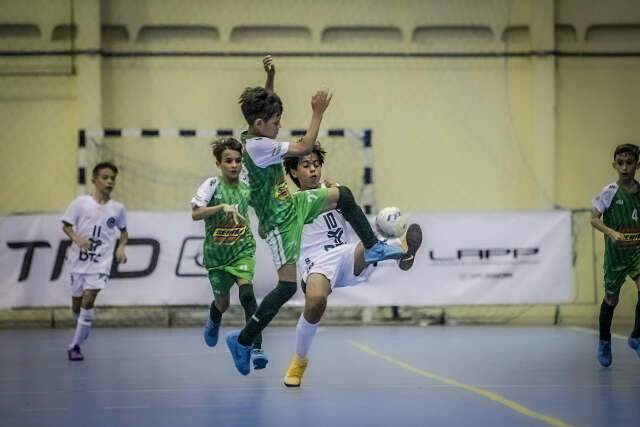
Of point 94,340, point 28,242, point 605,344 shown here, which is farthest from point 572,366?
point 28,242

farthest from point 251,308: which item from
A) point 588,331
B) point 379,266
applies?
point 588,331

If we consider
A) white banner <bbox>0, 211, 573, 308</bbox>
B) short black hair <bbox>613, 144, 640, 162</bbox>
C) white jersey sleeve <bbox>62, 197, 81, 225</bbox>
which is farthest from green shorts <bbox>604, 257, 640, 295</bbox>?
white banner <bbox>0, 211, 573, 308</bbox>

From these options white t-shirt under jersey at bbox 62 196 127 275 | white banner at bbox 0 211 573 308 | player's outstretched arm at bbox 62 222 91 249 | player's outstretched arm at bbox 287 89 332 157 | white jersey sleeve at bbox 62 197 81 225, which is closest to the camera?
player's outstretched arm at bbox 287 89 332 157

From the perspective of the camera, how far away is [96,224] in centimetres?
1126

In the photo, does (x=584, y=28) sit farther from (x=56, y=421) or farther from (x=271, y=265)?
(x=56, y=421)

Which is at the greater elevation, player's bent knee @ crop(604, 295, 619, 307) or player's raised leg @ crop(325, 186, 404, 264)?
player's raised leg @ crop(325, 186, 404, 264)

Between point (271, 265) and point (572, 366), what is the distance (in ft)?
20.3

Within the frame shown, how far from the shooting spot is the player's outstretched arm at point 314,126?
7.11 metres

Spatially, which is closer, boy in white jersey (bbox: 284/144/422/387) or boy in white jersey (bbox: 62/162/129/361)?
boy in white jersey (bbox: 284/144/422/387)

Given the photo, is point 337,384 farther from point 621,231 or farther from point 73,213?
point 73,213

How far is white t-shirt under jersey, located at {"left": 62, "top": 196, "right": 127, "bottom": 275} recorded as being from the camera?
11.1 metres

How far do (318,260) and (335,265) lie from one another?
0.13 meters

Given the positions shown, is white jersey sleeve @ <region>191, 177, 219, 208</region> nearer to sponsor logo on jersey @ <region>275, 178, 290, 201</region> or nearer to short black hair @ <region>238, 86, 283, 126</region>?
sponsor logo on jersey @ <region>275, 178, 290, 201</region>

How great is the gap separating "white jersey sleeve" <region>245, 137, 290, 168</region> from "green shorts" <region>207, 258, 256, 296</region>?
1.74m
